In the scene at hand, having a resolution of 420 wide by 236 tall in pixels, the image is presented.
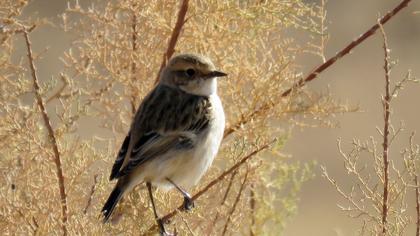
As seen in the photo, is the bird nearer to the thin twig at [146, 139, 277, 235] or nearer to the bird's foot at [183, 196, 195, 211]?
the bird's foot at [183, 196, 195, 211]

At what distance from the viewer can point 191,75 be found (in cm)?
597

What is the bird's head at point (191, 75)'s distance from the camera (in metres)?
5.50

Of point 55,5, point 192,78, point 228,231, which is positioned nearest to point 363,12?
point 55,5

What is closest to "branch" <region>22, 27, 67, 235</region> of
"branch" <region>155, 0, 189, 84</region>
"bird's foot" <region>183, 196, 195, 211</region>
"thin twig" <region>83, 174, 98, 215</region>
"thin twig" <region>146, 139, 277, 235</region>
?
"thin twig" <region>83, 174, 98, 215</region>

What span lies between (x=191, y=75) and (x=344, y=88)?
17.4 metres

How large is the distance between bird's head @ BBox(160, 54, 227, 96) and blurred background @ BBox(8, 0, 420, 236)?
11227 mm

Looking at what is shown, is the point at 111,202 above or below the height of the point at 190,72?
below

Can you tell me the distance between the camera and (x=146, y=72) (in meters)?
4.70

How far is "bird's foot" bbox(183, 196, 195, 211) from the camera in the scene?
14.5 feet

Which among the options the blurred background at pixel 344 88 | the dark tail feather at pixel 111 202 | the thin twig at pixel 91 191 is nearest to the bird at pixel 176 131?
the dark tail feather at pixel 111 202

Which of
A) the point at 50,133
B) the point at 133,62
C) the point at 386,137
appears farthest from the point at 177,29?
the point at 386,137

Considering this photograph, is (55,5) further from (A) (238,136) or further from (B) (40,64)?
(A) (238,136)

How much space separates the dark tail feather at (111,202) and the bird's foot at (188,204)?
0.32m

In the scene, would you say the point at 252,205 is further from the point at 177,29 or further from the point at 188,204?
the point at 177,29
